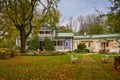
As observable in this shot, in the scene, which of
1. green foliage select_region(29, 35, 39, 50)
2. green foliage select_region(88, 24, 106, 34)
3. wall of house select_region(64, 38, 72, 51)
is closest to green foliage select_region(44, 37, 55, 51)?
green foliage select_region(29, 35, 39, 50)

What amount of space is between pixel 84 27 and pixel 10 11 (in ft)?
222

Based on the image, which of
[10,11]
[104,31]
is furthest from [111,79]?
[104,31]

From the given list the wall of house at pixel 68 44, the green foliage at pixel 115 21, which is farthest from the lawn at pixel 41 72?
the wall of house at pixel 68 44

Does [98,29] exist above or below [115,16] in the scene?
above

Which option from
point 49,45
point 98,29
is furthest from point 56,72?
point 98,29

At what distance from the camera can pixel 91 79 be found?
1430 centimetres

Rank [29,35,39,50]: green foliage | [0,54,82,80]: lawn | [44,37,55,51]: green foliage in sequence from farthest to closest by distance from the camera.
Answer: [29,35,39,50]: green foliage
[44,37,55,51]: green foliage
[0,54,82,80]: lawn

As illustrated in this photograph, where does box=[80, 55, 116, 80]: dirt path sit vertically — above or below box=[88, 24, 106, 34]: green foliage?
below

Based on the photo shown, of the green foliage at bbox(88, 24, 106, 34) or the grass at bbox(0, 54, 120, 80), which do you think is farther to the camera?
the green foliage at bbox(88, 24, 106, 34)

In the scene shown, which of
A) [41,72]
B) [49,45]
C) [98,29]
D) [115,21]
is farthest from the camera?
[98,29]

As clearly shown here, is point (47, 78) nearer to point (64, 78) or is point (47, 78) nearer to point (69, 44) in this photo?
point (64, 78)

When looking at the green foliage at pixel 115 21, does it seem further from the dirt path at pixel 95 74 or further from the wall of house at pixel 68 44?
the wall of house at pixel 68 44

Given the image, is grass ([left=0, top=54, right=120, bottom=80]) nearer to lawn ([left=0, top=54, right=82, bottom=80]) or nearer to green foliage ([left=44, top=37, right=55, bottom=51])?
lawn ([left=0, top=54, right=82, bottom=80])

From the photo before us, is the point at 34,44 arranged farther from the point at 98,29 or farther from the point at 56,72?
the point at 56,72
